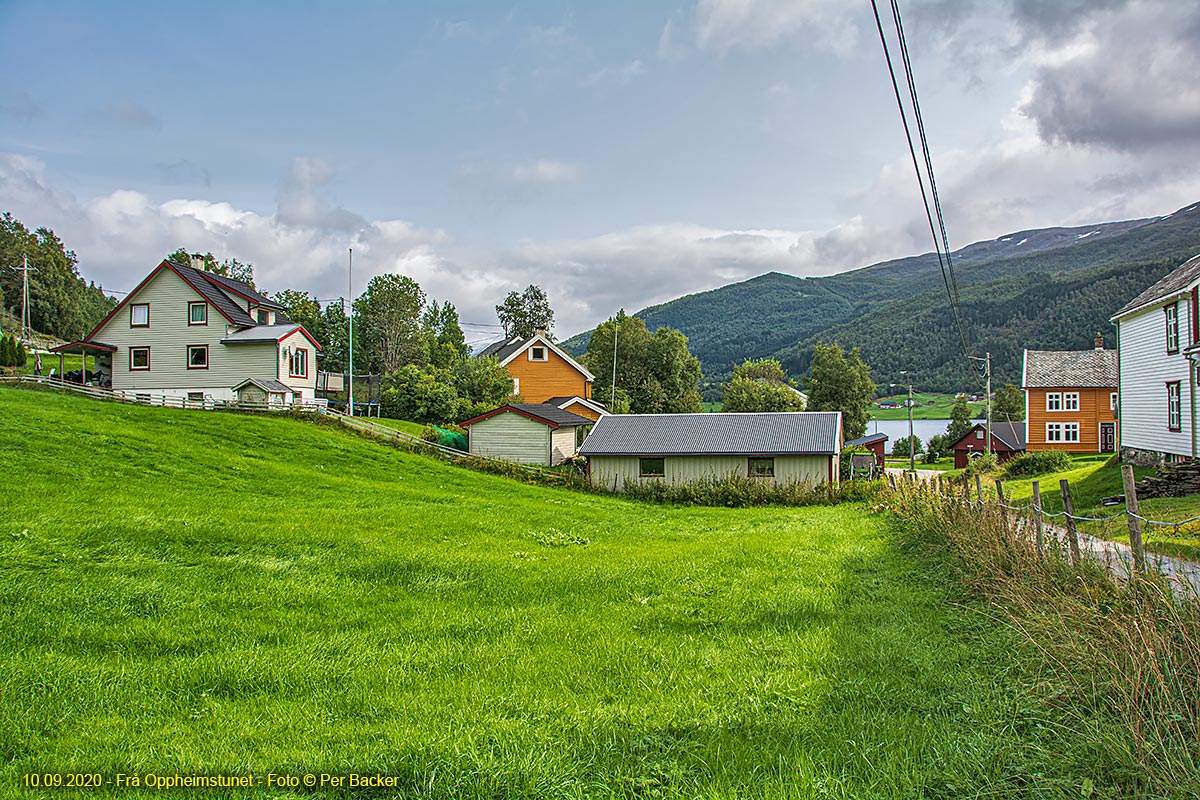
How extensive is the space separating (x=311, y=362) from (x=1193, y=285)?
39.8 metres

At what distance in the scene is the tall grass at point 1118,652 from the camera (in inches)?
154

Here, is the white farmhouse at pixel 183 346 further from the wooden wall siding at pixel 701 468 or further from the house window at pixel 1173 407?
the house window at pixel 1173 407

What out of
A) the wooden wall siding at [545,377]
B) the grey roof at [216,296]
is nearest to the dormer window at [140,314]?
the grey roof at [216,296]

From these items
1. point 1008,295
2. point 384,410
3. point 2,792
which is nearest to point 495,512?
point 2,792

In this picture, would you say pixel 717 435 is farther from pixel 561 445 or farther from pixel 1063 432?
pixel 1063 432

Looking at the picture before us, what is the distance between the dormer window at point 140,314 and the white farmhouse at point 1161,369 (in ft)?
148

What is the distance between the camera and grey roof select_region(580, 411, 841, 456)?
31.6 m

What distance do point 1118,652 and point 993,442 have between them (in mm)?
64563

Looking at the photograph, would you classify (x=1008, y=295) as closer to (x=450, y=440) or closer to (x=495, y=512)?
(x=450, y=440)

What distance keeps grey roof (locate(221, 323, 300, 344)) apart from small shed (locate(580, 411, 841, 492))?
17185mm

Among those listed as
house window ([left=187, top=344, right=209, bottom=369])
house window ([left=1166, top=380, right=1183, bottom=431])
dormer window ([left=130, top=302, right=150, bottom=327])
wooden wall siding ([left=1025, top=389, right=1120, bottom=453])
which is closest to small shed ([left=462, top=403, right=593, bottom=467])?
house window ([left=187, top=344, right=209, bottom=369])

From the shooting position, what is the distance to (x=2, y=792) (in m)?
3.68

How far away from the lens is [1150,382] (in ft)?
93.2

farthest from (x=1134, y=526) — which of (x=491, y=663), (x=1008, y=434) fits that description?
(x=1008, y=434)
